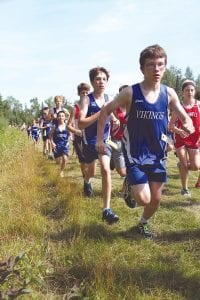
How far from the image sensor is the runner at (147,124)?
5.22 meters

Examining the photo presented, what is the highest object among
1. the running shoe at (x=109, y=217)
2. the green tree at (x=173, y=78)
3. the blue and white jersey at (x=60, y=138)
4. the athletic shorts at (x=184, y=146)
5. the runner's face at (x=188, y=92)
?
the green tree at (x=173, y=78)

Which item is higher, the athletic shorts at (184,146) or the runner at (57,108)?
the runner at (57,108)

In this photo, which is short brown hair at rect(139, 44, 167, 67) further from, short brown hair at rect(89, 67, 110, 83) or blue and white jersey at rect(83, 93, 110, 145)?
blue and white jersey at rect(83, 93, 110, 145)

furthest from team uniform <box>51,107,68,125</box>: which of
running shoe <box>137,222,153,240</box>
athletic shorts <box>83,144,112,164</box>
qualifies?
running shoe <box>137,222,153,240</box>

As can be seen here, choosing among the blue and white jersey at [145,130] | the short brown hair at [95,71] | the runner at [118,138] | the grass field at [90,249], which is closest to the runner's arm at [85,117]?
the short brown hair at [95,71]

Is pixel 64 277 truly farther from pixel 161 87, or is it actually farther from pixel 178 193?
pixel 178 193

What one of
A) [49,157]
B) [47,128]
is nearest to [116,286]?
[49,157]

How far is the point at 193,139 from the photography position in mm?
8383

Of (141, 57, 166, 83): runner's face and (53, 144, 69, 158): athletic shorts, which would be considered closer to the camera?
(141, 57, 166, 83): runner's face

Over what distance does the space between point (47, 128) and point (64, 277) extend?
14.7 meters

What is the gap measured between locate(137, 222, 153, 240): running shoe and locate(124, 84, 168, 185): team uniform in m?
0.60

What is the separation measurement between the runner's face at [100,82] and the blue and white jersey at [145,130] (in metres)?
1.46

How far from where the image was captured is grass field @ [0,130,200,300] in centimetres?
384

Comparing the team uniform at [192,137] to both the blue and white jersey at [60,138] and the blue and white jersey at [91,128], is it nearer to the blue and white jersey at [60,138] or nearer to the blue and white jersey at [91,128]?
the blue and white jersey at [91,128]
